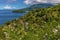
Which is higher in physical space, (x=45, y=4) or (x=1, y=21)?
(x=45, y=4)

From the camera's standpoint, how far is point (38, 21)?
143 inches

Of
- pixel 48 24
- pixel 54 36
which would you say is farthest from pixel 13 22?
pixel 54 36

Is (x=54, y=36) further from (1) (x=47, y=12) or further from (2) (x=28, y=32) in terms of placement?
(1) (x=47, y=12)

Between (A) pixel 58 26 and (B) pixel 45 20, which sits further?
(B) pixel 45 20

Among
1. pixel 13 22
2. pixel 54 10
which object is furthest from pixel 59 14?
pixel 13 22

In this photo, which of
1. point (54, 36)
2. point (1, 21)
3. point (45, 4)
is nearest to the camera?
point (54, 36)

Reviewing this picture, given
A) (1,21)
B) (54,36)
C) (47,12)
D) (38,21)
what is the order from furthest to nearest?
(1,21)
(47,12)
(38,21)
(54,36)

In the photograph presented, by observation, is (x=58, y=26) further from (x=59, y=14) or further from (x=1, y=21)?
(x=1, y=21)

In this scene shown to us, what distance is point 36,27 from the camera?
3.50m

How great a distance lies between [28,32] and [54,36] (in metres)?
0.52

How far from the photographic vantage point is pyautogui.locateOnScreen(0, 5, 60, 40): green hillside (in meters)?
3.21

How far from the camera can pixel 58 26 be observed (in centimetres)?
338

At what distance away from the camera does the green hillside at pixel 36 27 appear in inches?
126

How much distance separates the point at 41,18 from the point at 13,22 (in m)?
0.61
